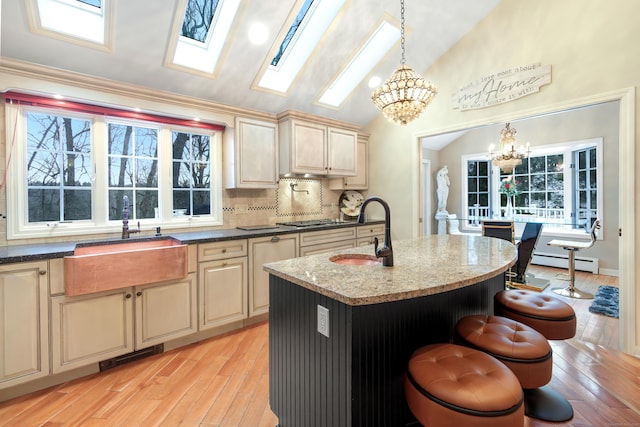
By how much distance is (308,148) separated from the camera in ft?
12.3

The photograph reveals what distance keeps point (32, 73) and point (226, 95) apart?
152 centimetres

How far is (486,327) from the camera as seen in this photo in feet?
4.71

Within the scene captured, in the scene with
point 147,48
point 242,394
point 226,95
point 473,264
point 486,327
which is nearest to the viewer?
point 486,327

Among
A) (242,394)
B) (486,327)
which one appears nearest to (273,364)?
(242,394)

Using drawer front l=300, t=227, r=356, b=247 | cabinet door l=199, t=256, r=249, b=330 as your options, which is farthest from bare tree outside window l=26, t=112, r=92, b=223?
drawer front l=300, t=227, r=356, b=247

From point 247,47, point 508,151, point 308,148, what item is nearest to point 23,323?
point 247,47

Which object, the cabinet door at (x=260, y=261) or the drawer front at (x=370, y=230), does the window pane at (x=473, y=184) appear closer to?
the drawer front at (x=370, y=230)

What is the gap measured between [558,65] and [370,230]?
2597 mm

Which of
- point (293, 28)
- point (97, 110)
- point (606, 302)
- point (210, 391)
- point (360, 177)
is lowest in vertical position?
point (210, 391)

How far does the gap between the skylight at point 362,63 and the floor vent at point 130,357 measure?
322cm

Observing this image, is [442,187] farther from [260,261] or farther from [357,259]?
[357,259]

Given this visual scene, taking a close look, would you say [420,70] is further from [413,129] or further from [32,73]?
[32,73]

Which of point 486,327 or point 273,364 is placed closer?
point 486,327

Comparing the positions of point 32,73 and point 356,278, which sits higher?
point 32,73
